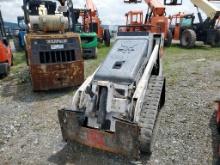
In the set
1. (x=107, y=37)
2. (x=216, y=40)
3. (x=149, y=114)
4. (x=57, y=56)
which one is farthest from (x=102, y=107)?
(x=216, y=40)

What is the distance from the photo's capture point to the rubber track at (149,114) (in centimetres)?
395

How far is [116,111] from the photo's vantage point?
4039mm

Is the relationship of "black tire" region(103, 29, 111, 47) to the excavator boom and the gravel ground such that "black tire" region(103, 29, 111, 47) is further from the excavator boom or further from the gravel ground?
the gravel ground

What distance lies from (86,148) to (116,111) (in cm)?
81

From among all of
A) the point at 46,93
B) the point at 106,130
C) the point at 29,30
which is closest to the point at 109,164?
the point at 106,130

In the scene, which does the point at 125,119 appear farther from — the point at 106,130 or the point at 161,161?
the point at 161,161

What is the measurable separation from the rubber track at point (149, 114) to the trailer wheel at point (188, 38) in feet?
33.9

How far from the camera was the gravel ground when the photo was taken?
13.7ft

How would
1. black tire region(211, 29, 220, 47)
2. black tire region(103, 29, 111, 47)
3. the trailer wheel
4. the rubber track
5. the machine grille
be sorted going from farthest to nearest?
black tire region(103, 29, 111, 47) < black tire region(211, 29, 220, 47) < the trailer wheel < the machine grille < the rubber track

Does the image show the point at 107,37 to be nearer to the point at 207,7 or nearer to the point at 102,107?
the point at 207,7

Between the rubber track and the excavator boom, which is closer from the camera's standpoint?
the rubber track

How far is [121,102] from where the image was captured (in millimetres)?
4000

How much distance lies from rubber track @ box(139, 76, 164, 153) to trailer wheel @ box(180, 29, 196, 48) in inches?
407

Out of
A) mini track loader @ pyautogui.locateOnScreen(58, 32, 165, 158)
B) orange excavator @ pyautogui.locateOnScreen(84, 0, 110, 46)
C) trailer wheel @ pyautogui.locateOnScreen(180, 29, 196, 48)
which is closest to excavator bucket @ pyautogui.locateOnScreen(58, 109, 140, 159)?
mini track loader @ pyautogui.locateOnScreen(58, 32, 165, 158)
